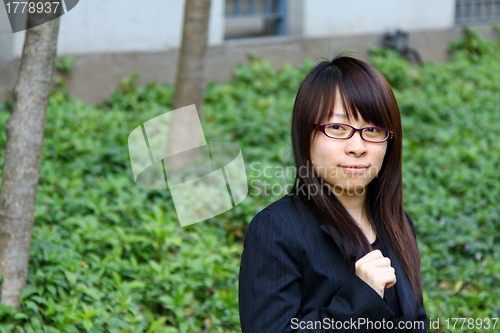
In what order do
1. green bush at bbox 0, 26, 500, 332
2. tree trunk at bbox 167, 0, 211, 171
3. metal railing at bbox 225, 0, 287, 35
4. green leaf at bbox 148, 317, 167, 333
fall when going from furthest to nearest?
metal railing at bbox 225, 0, 287, 35
tree trunk at bbox 167, 0, 211, 171
green bush at bbox 0, 26, 500, 332
green leaf at bbox 148, 317, 167, 333

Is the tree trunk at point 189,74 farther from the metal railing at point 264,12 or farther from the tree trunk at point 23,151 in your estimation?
the metal railing at point 264,12

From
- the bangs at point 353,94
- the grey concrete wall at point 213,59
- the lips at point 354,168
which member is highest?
the bangs at point 353,94

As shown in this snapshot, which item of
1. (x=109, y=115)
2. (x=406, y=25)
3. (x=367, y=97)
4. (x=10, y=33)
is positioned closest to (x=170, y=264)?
(x=367, y=97)

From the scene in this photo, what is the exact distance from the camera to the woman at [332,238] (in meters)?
1.40

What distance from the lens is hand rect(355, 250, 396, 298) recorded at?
1403 millimetres

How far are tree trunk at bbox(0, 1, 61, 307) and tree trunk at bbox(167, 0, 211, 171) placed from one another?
1745 millimetres

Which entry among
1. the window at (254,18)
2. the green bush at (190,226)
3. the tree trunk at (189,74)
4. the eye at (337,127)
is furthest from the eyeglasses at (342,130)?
the window at (254,18)

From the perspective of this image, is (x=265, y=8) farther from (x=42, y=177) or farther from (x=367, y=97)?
(x=367, y=97)

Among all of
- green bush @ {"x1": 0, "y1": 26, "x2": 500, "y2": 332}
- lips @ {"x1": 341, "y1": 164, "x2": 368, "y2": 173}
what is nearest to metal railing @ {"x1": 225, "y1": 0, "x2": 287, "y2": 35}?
green bush @ {"x1": 0, "y1": 26, "x2": 500, "y2": 332}

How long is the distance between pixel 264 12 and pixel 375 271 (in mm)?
6781

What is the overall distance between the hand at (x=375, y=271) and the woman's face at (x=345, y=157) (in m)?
0.23

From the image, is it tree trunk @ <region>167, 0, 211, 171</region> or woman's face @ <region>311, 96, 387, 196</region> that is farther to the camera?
tree trunk @ <region>167, 0, 211, 171</region>

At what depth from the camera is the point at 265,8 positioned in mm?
7680

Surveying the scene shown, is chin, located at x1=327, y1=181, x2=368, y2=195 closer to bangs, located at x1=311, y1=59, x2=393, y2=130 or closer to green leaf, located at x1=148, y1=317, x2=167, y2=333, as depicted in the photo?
bangs, located at x1=311, y1=59, x2=393, y2=130
